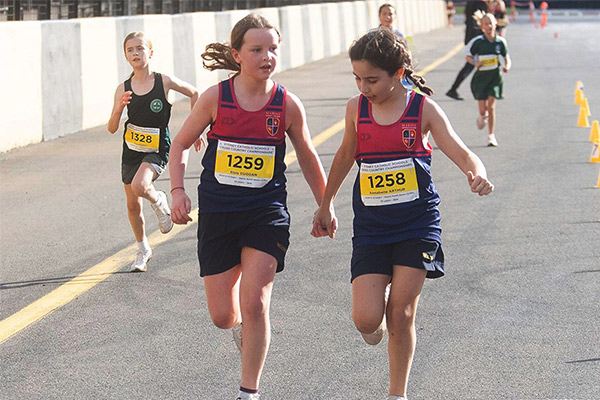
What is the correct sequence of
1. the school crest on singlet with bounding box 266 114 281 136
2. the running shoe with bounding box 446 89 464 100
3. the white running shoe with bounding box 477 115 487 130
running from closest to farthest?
the school crest on singlet with bounding box 266 114 281 136 → the white running shoe with bounding box 477 115 487 130 → the running shoe with bounding box 446 89 464 100

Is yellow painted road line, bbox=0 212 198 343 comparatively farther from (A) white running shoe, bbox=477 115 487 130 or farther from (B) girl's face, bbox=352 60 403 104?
(A) white running shoe, bbox=477 115 487 130

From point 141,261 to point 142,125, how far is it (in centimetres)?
Answer: 92

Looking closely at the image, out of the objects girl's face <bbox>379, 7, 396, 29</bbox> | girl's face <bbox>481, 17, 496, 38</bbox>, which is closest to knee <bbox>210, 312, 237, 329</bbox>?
girl's face <bbox>379, 7, 396, 29</bbox>

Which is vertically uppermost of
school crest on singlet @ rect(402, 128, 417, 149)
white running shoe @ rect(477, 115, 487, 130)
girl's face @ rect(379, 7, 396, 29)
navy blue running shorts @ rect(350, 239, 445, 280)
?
girl's face @ rect(379, 7, 396, 29)

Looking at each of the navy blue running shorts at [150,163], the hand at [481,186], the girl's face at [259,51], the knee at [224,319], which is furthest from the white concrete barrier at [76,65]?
the hand at [481,186]

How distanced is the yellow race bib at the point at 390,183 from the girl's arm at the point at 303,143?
1.04ft

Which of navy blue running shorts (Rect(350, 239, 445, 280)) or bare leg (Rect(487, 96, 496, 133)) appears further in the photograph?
bare leg (Rect(487, 96, 496, 133))

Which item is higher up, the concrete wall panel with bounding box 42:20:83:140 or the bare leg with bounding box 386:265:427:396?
the concrete wall panel with bounding box 42:20:83:140

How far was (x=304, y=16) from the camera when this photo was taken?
27562 millimetres

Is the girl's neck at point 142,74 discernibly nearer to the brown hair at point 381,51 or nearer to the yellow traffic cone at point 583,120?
the brown hair at point 381,51

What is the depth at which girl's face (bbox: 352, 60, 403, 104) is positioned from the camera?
4805 millimetres

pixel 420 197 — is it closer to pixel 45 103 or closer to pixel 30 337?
pixel 30 337

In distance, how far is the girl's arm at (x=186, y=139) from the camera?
4926 mm

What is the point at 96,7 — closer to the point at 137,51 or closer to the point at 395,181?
the point at 137,51
